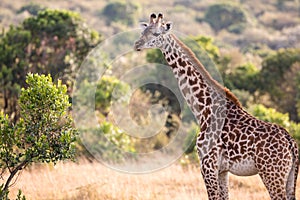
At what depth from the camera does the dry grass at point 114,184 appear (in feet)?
Answer: 31.7

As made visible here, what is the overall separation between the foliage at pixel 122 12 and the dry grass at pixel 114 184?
142ft

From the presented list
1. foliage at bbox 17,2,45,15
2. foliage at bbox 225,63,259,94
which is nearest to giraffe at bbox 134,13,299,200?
foliage at bbox 225,63,259,94

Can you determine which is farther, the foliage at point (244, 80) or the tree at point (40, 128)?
the foliage at point (244, 80)

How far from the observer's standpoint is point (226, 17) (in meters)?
58.7

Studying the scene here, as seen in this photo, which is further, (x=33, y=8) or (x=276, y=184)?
(x=33, y=8)

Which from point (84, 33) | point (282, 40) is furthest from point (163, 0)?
point (84, 33)

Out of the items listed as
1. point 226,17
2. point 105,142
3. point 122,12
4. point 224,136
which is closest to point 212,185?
point 224,136

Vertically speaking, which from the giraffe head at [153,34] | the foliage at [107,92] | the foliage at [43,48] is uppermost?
the foliage at [43,48]

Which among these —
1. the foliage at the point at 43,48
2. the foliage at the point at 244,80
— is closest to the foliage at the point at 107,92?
the foliage at the point at 43,48

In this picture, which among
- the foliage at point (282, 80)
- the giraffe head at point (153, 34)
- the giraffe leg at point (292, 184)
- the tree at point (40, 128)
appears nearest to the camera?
the giraffe leg at point (292, 184)

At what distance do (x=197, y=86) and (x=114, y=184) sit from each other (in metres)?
3.79

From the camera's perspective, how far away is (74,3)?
60.9 m

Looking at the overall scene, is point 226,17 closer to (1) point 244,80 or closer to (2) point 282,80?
(1) point 244,80

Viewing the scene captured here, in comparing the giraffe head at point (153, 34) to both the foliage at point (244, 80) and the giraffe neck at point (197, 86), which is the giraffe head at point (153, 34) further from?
the foliage at point (244, 80)
